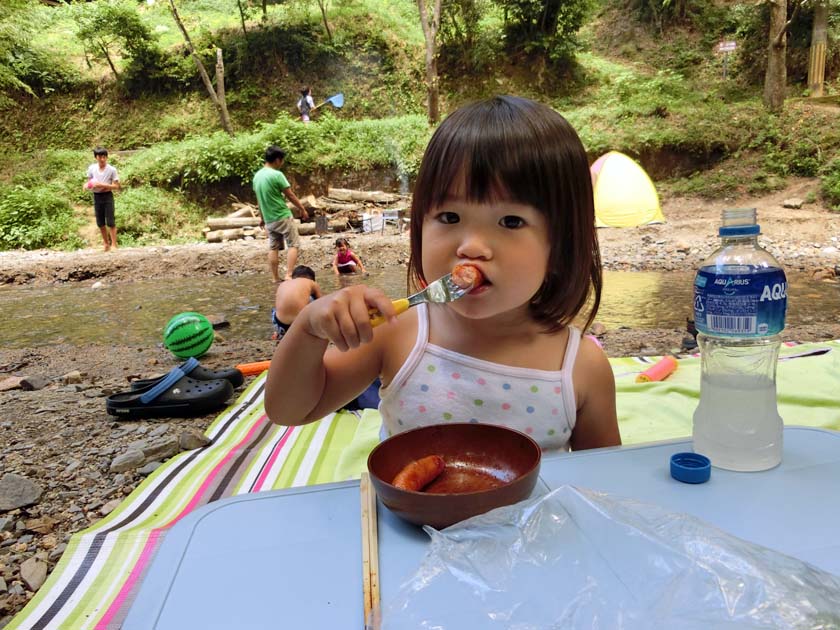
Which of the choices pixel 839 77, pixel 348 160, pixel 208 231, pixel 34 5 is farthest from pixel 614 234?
pixel 34 5

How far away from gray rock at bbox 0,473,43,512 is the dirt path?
35 millimetres

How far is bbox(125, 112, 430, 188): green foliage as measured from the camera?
52.5ft

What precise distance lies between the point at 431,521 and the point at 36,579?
1.65m

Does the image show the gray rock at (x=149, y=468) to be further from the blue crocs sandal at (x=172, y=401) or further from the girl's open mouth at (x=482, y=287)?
the girl's open mouth at (x=482, y=287)

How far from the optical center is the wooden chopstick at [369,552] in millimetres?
690

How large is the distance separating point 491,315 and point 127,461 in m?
2.08

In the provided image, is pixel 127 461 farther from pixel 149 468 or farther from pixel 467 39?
pixel 467 39

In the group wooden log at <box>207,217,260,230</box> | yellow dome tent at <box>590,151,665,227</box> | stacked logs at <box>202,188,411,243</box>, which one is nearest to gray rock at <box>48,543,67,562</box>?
yellow dome tent at <box>590,151,665,227</box>

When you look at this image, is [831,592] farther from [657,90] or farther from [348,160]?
[657,90]

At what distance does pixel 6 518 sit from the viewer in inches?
86.7

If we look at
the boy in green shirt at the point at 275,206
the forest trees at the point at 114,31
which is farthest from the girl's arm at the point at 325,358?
the forest trees at the point at 114,31

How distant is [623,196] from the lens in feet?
36.4

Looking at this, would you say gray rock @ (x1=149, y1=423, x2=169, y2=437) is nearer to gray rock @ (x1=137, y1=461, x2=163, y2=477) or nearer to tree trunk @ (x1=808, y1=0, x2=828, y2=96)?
gray rock @ (x1=137, y1=461, x2=163, y2=477)

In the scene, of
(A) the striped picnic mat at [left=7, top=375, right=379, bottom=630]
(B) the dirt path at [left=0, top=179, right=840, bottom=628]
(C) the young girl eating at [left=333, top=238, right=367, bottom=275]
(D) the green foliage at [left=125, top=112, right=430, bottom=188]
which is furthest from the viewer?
(D) the green foliage at [left=125, top=112, right=430, bottom=188]
